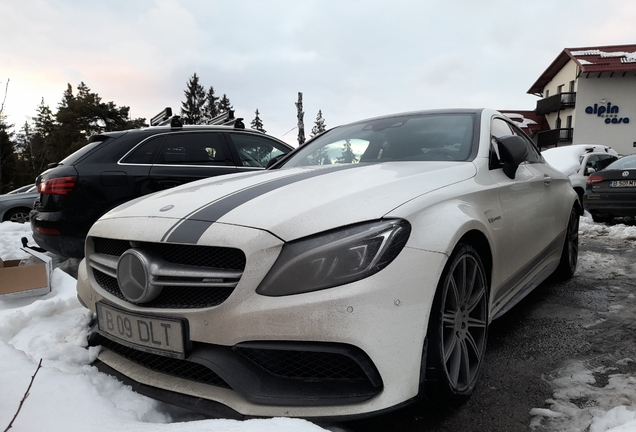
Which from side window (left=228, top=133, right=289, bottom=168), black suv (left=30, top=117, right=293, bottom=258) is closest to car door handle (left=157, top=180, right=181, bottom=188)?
black suv (left=30, top=117, right=293, bottom=258)

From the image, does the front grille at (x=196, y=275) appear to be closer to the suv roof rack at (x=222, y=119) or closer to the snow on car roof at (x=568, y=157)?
the suv roof rack at (x=222, y=119)

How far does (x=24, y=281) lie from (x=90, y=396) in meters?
2.03

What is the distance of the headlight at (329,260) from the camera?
1.55 meters

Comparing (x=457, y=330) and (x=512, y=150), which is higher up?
(x=512, y=150)

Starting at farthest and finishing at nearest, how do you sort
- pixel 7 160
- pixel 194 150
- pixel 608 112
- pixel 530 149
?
pixel 7 160 < pixel 608 112 < pixel 194 150 < pixel 530 149

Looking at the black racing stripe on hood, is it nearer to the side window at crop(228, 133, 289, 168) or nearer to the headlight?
the headlight

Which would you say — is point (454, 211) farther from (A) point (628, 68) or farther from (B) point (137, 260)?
(A) point (628, 68)

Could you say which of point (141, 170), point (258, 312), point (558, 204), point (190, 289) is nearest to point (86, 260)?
Result: point (190, 289)

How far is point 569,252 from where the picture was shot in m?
4.21

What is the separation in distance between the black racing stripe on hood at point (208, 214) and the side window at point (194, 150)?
2668 millimetres

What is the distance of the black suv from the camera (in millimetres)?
3980

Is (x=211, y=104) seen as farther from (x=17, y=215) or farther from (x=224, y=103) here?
(x=17, y=215)

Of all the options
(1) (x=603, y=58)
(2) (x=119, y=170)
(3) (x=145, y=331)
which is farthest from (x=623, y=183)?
(1) (x=603, y=58)

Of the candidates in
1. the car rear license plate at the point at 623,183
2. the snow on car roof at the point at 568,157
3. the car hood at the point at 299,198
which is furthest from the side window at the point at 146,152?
the snow on car roof at the point at 568,157
